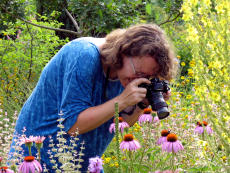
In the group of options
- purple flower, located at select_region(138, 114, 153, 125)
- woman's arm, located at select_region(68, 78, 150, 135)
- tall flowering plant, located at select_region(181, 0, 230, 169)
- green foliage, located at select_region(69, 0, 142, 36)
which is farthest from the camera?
green foliage, located at select_region(69, 0, 142, 36)

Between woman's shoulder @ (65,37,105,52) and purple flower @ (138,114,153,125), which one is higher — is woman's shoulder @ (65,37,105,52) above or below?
above

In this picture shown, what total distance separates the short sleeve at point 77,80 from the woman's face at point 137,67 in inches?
5.5

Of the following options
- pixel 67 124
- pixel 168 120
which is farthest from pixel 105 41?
pixel 168 120

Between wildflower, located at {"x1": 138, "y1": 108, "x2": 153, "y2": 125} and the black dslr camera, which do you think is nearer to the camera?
the black dslr camera

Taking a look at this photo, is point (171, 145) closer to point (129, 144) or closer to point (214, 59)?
point (129, 144)

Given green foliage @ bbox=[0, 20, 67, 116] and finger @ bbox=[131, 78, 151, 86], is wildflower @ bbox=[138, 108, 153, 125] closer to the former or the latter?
Result: finger @ bbox=[131, 78, 151, 86]

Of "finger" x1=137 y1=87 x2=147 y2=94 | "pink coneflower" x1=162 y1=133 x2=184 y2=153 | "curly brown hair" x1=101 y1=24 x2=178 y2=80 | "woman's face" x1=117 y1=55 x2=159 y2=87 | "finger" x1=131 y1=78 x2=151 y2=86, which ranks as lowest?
"pink coneflower" x1=162 y1=133 x2=184 y2=153

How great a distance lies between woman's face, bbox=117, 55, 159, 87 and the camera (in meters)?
1.61

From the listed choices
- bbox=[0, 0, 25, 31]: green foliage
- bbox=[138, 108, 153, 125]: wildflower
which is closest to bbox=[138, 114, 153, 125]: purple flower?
bbox=[138, 108, 153, 125]: wildflower

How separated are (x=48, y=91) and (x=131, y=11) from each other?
2.52m

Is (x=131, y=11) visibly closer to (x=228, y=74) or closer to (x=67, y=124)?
(x=67, y=124)

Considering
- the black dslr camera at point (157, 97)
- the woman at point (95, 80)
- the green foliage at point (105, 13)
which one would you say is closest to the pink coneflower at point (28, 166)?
the woman at point (95, 80)

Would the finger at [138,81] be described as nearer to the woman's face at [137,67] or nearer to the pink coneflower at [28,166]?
the woman's face at [137,67]

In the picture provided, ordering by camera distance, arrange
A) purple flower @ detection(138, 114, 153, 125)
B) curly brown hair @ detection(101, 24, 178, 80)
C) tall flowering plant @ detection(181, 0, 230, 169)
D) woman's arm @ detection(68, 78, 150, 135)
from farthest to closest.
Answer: purple flower @ detection(138, 114, 153, 125)
curly brown hair @ detection(101, 24, 178, 80)
woman's arm @ detection(68, 78, 150, 135)
tall flowering plant @ detection(181, 0, 230, 169)
